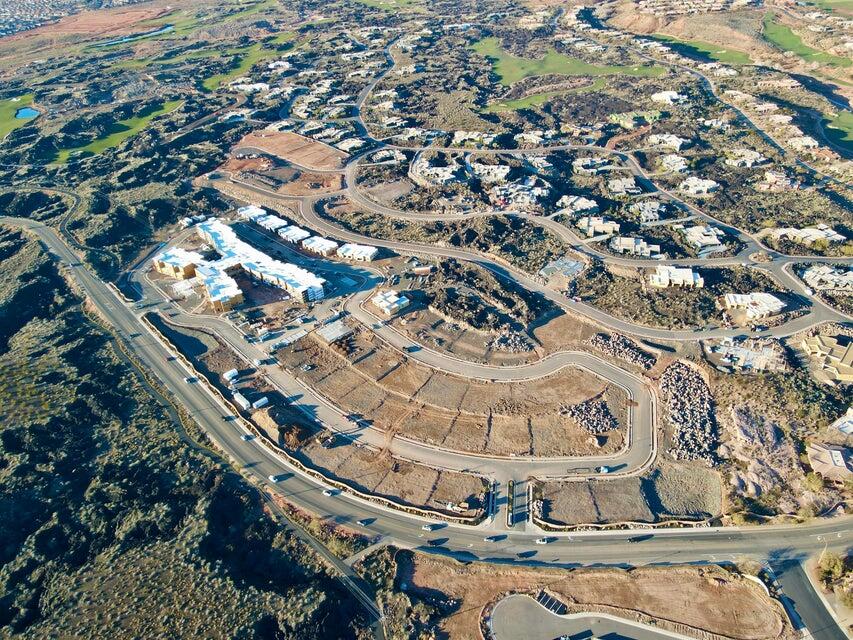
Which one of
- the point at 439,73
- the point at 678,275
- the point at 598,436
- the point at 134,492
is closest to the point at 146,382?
the point at 134,492

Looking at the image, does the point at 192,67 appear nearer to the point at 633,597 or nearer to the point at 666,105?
the point at 666,105

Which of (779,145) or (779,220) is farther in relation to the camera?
(779,145)

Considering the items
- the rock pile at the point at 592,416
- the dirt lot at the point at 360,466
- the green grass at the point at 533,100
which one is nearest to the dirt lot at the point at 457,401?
the rock pile at the point at 592,416

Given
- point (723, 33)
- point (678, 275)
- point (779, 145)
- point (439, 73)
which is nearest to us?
point (678, 275)

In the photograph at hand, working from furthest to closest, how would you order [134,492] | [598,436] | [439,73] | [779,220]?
1. [439,73]
2. [779,220]
3. [598,436]
4. [134,492]

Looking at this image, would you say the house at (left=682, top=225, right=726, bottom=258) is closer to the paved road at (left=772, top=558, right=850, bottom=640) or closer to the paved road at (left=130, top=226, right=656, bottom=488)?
the paved road at (left=130, top=226, right=656, bottom=488)

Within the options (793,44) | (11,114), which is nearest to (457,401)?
(11,114)
